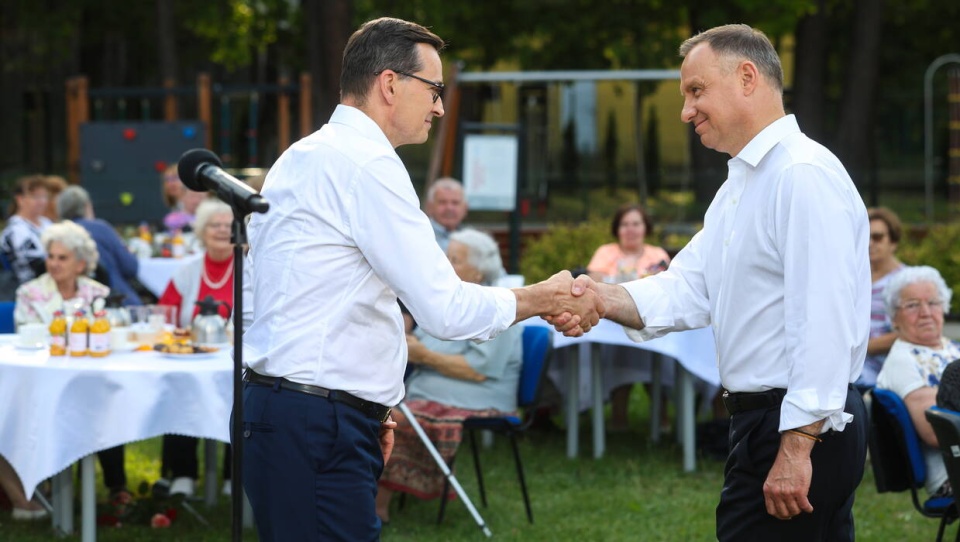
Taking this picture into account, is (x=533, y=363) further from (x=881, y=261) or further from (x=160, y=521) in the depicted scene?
(x=881, y=261)

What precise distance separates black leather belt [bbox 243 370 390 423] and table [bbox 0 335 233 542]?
7.28 feet

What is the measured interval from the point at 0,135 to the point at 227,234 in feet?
66.3

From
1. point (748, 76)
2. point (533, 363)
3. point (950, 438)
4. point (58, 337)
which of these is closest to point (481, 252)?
point (533, 363)

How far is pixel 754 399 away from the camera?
10.6ft

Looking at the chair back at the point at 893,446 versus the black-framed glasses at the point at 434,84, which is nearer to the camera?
the black-framed glasses at the point at 434,84

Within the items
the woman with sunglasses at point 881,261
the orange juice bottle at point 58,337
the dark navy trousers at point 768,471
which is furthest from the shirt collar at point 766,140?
the woman with sunglasses at point 881,261

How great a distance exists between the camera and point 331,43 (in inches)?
711

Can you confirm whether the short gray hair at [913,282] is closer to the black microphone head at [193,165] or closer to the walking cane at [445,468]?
the walking cane at [445,468]

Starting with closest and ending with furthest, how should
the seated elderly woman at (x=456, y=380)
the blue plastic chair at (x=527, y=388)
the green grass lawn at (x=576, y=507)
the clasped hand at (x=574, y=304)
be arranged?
the clasped hand at (x=574, y=304), the green grass lawn at (x=576, y=507), the seated elderly woman at (x=456, y=380), the blue plastic chair at (x=527, y=388)

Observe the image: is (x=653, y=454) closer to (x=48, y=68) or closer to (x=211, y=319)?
(x=211, y=319)

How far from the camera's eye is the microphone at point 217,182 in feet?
9.09

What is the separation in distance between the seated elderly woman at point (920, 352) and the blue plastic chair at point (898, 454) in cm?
5

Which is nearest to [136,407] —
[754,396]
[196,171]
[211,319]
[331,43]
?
[211,319]

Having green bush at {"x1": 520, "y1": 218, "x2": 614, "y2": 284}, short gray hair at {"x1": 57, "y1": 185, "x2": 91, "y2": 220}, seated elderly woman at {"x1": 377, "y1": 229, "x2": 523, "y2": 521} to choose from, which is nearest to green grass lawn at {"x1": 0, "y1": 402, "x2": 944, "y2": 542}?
seated elderly woman at {"x1": 377, "y1": 229, "x2": 523, "y2": 521}
